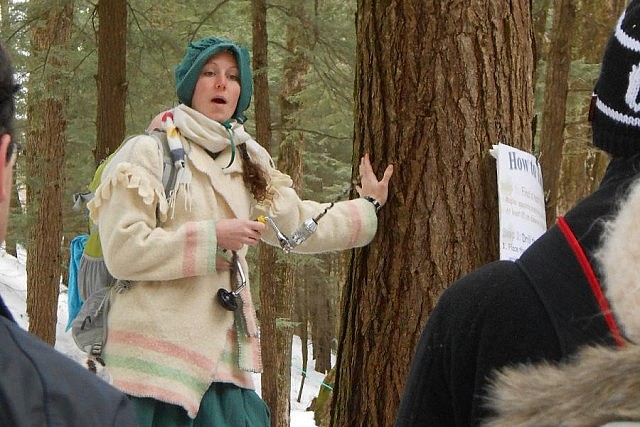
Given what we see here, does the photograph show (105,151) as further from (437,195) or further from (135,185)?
(437,195)

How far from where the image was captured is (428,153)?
316 centimetres

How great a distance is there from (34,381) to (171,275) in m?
1.90

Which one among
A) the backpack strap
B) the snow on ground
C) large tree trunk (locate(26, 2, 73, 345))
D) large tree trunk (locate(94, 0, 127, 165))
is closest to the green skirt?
the backpack strap

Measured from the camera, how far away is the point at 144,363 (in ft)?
10.4

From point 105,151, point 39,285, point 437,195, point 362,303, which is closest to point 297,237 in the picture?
point 362,303

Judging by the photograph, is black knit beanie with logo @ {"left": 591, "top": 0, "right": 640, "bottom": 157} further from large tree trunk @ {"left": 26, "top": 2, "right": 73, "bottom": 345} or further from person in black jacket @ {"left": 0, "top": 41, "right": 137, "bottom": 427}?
large tree trunk @ {"left": 26, "top": 2, "right": 73, "bottom": 345}

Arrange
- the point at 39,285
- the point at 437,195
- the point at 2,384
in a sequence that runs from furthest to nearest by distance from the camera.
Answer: the point at 39,285 → the point at 437,195 → the point at 2,384

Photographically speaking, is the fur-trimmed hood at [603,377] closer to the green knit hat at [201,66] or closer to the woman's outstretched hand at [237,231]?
the woman's outstretched hand at [237,231]

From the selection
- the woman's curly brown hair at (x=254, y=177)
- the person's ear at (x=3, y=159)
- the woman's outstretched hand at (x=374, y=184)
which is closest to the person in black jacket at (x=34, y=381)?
the person's ear at (x=3, y=159)

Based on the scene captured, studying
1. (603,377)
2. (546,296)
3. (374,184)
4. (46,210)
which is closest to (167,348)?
(374,184)

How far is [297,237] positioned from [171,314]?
718mm

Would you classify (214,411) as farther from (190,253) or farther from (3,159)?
(3,159)

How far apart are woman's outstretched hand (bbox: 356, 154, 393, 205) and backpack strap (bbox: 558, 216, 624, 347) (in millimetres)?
1941

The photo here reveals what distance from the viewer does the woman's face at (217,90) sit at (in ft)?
11.9
